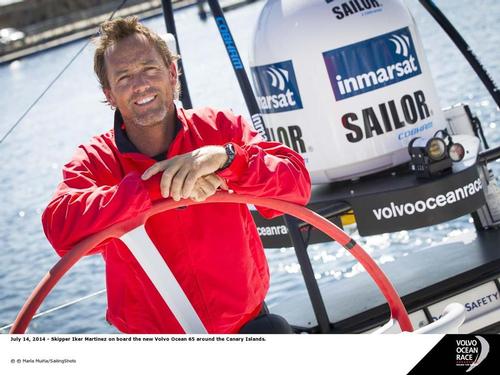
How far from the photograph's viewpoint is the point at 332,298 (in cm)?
340

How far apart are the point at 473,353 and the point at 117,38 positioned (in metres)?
1.06

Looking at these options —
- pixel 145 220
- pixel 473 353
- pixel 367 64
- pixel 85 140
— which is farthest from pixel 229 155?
pixel 85 140

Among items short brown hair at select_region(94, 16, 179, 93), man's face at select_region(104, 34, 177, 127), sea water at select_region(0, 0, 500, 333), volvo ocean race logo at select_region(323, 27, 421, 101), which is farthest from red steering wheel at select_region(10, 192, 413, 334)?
sea water at select_region(0, 0, 500, 333)

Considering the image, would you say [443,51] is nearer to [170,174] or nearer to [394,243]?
[394,243]

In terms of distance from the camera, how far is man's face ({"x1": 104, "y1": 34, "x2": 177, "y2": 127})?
2029mm

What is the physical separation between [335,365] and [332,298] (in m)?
1.69

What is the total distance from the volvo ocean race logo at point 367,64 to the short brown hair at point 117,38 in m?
1.26

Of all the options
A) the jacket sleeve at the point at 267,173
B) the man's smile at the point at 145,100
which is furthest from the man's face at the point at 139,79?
the jacket sleeve at the point at 267,173

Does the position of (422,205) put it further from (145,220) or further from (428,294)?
(145,220)

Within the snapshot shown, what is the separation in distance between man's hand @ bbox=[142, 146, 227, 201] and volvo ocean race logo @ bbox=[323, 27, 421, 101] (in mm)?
1531

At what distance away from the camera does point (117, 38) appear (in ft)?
6.73

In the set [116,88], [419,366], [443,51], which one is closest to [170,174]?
[116,88]

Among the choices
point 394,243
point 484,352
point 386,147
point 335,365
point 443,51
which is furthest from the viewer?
point 443,51

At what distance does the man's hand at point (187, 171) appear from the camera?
1.83 m
